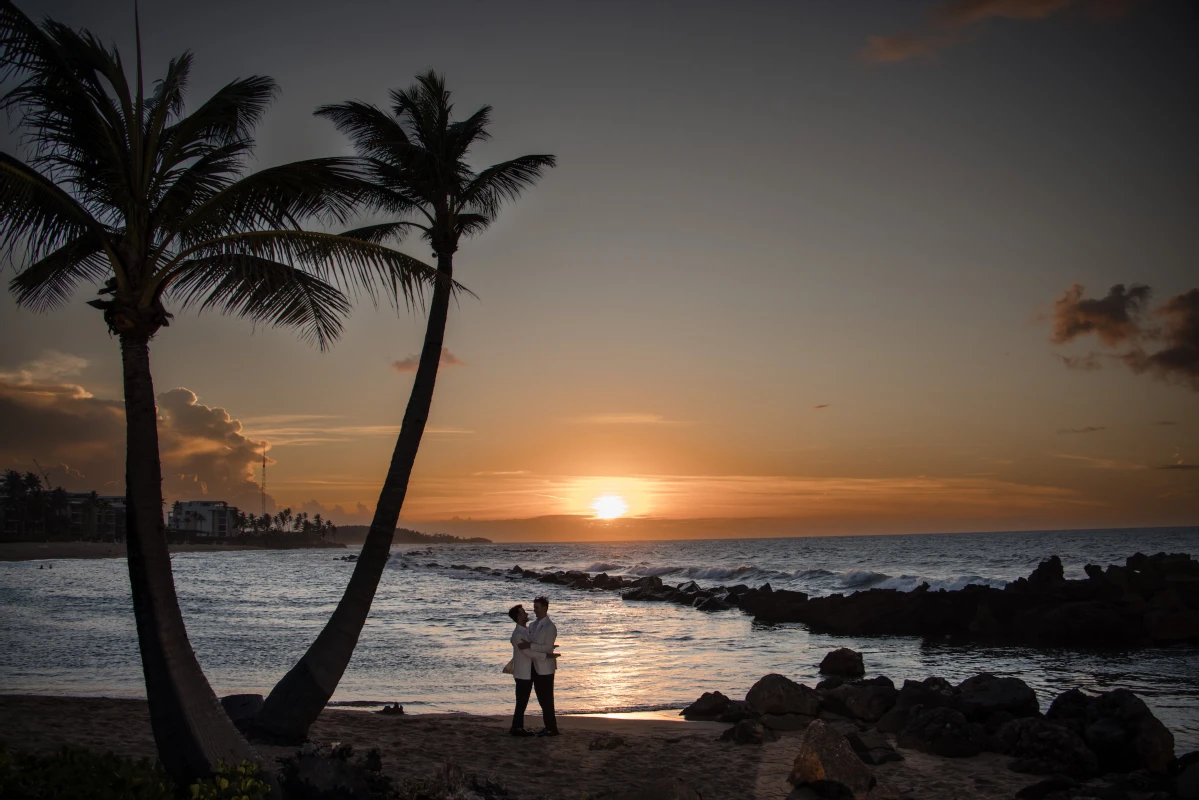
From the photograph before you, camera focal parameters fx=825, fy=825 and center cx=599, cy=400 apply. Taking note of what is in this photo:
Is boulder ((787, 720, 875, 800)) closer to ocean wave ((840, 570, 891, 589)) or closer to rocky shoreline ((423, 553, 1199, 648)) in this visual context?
rocky shoreline ((423, 553, 1199, 648))

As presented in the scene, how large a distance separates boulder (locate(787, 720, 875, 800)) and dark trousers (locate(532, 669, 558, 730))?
323 centimetres

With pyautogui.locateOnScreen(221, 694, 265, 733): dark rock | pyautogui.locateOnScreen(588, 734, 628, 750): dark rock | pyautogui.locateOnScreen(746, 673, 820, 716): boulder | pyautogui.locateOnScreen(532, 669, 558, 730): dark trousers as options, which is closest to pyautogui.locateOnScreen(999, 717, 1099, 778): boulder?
pyautogui.locateOnScreen(746, 673, 820, 716): boulder

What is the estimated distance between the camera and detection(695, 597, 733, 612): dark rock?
35.1m

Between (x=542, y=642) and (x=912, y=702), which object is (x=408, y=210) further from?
(x=912, y=702)

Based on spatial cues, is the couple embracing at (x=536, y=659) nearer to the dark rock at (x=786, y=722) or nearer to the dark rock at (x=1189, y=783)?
the dark rock at (x=786, y=722)

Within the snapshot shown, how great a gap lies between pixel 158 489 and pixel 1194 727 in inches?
573

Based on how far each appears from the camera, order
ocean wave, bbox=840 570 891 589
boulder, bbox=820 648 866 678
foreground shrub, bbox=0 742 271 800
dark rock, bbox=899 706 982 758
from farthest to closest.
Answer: ocean wave, bbox=840 570 891 589
boulder, bbox=820 648 866 678
dark rock, bbox=899 706 982 758
foreground shrub, bbox=0 742 271 800

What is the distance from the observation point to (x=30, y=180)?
251 inches

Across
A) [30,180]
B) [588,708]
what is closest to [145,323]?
[30,180]

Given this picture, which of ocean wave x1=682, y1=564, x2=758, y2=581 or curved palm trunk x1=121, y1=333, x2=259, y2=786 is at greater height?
curved palm trunk x1=121, y1=333, x2=259, y2=786

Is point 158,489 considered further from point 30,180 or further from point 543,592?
point 543,592

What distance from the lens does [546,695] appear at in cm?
1066

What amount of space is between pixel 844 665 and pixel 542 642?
8.97 metres

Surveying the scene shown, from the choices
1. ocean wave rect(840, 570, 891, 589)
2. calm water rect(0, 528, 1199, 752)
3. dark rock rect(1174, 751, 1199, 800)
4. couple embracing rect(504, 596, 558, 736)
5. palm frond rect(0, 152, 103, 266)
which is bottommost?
ocean wave rect(840, 570, 891, 589)
